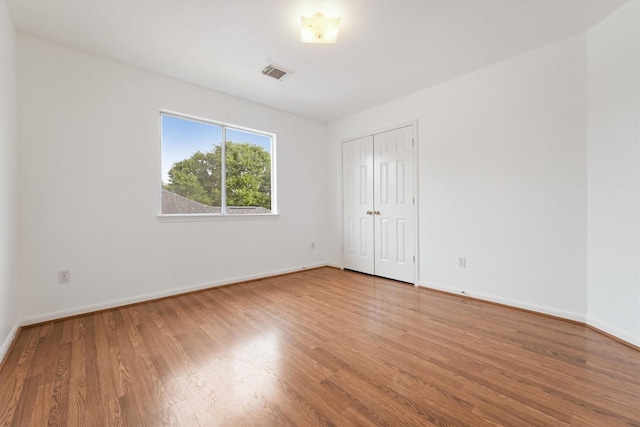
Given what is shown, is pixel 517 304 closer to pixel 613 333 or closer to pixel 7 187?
pixel 613 333

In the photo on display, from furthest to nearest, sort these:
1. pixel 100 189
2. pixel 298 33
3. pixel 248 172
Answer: pixel 248 172 → pixel 100 189 → pixel 298 33

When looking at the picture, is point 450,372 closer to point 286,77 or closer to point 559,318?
point 559,318

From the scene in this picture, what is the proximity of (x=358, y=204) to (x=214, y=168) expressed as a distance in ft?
7.23

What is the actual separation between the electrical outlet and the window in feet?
3.30

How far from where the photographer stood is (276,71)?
290 cm

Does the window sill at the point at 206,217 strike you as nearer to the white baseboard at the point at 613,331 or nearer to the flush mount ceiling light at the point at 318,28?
the flush mount ceiling light at the point at 318,28

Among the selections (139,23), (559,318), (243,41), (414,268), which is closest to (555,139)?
(559,318)

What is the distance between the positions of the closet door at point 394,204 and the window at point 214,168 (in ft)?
5.43

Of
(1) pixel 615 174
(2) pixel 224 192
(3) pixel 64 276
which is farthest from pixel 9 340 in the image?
(1) pixel 615 174

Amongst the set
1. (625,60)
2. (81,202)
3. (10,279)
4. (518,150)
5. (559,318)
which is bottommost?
(559,318)

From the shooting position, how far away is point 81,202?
8.27ft

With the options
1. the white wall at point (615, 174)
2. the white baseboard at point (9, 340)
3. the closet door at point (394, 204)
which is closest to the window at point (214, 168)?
the white baseboard at point (9, 340)

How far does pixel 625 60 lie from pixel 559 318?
216 cm

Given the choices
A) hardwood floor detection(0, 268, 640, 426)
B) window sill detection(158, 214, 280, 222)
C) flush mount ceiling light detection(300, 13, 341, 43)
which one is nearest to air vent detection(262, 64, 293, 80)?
flush mount ceiling light detection(300, 13, 341, 43)
